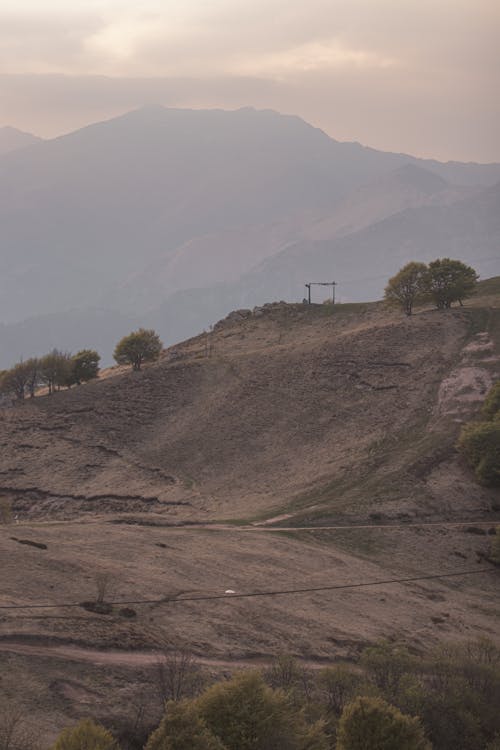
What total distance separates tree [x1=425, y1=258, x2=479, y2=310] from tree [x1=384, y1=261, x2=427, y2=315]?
43.3 inches

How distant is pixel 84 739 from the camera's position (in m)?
23.0

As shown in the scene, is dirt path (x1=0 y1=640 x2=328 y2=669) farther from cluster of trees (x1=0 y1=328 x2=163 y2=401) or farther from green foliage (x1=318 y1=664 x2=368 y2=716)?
cluster of trees (x1=0 y1=328 x2=163 y2=401)

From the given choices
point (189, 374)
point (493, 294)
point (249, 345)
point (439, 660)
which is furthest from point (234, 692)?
point (493, 294)

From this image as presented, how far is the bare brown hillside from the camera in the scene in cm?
3775

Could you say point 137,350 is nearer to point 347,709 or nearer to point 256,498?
point 256,498

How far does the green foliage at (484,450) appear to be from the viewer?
67688 millimetres

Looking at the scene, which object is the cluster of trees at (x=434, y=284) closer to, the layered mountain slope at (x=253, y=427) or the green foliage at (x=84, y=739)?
the layered mountain slope at (x=253, y=427)

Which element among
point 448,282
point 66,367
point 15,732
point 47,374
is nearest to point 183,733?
point 15,732

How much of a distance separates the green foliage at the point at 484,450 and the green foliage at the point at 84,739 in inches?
2012

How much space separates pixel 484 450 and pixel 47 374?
214 ft

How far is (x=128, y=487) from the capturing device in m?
78.4

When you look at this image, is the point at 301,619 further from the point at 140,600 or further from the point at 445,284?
the point at 445,284

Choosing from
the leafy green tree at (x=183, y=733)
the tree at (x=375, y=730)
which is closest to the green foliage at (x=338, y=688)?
the tree at (x=375, y=730)

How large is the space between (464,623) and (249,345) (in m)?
71.6
